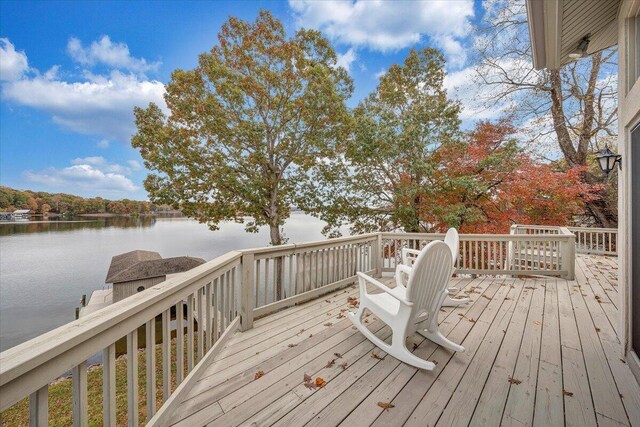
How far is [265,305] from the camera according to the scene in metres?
3.41

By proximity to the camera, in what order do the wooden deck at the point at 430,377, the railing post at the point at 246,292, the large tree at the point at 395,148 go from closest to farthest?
1. the wooden deck at the point at 430,377
2. the railing post at the point at 246,292
3. the large tree at the point at 395,148

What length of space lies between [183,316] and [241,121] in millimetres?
7129

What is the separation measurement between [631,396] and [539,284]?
137 inches

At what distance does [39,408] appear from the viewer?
88cm

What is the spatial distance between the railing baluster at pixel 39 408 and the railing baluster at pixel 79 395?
0.12 meters

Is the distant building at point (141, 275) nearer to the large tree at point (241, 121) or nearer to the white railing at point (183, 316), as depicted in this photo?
the large tree at point (241, 121)

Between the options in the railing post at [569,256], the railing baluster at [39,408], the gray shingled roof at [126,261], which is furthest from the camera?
the gray shingled roof at [126,261]

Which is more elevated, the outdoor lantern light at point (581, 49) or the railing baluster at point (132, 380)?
the outdoor lantern light at point (581, 49)

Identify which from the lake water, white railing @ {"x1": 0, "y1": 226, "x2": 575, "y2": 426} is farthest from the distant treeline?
white railing @ {"x1": 0, "y1": 226, "x2": 575, "y2": 426}

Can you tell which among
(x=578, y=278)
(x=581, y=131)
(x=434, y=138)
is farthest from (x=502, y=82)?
(x=578, y=278)

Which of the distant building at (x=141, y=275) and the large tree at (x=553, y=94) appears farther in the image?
the distant building at (x=141, y=275)

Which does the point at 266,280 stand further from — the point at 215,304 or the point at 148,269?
the point at 148,269

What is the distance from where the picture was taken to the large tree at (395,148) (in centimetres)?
820

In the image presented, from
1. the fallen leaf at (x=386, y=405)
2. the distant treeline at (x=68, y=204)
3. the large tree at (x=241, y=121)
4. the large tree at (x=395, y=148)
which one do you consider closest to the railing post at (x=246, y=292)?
the fallen leaf at (x=386, y=405)
